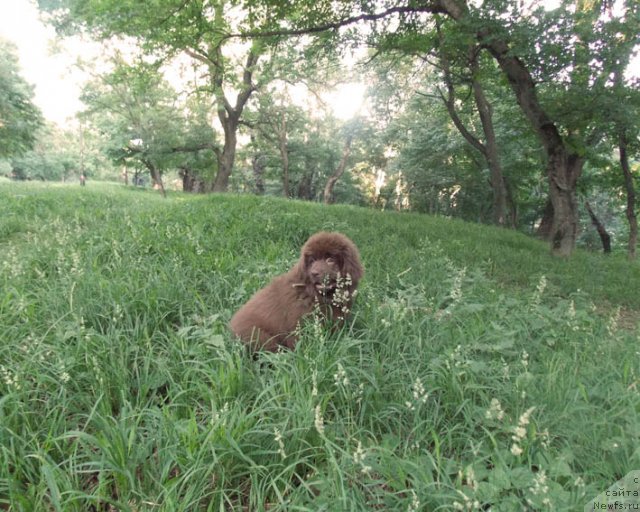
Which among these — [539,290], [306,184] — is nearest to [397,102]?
[306,184]

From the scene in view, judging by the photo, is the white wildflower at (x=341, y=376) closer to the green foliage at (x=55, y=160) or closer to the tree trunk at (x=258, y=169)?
the tree trunk at (x=258, y=169)

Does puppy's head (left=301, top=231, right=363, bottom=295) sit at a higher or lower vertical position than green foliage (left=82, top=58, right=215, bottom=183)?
lower

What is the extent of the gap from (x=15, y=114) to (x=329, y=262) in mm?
17158

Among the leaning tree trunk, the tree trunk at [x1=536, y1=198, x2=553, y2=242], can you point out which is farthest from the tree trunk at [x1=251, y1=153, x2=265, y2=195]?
the tree trunk at [x1=536, y1=198, x2=553, y2=242]

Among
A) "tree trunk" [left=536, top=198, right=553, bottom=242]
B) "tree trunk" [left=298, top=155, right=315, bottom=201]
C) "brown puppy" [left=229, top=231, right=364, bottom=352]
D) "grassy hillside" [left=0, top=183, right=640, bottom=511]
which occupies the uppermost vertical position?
"tree trunk" [left=298, top=155, right=315, bottom=201]

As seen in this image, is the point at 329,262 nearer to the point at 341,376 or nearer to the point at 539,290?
the point at 341,376

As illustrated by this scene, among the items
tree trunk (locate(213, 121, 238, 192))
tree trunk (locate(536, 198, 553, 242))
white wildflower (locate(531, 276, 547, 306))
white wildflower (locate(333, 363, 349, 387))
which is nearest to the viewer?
white wildflower (locate(333, 363, 349, 387))

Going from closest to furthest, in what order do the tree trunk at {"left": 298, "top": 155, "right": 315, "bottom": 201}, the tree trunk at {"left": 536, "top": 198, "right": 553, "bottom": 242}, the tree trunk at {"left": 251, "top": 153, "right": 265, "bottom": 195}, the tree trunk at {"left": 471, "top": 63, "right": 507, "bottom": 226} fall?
1. the tree trunk at {"left": 471, "top": 63, "right": 507, "bottom": 226}
2. the tree trunk at {"left": 536, "top": 198, "right": 553, "bottom": 242}
3. the tree trunk at {"left": 251, "top": 153, "right": 265, "bottom": 195}
4. the tree trunk at {"left": 298, "top": 155, "right": 315, "bottom": 201}

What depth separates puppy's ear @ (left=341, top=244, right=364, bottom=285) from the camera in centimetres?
295

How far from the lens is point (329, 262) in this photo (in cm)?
285

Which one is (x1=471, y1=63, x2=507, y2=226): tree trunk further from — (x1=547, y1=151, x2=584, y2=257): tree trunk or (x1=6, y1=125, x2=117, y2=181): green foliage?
(x1=6, y1=125, x2=117, y2=181): green foliage

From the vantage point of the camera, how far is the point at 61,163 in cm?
5066

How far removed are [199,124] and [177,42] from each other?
12323mm

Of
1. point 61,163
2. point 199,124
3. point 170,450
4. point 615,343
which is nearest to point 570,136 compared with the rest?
point 615,343
